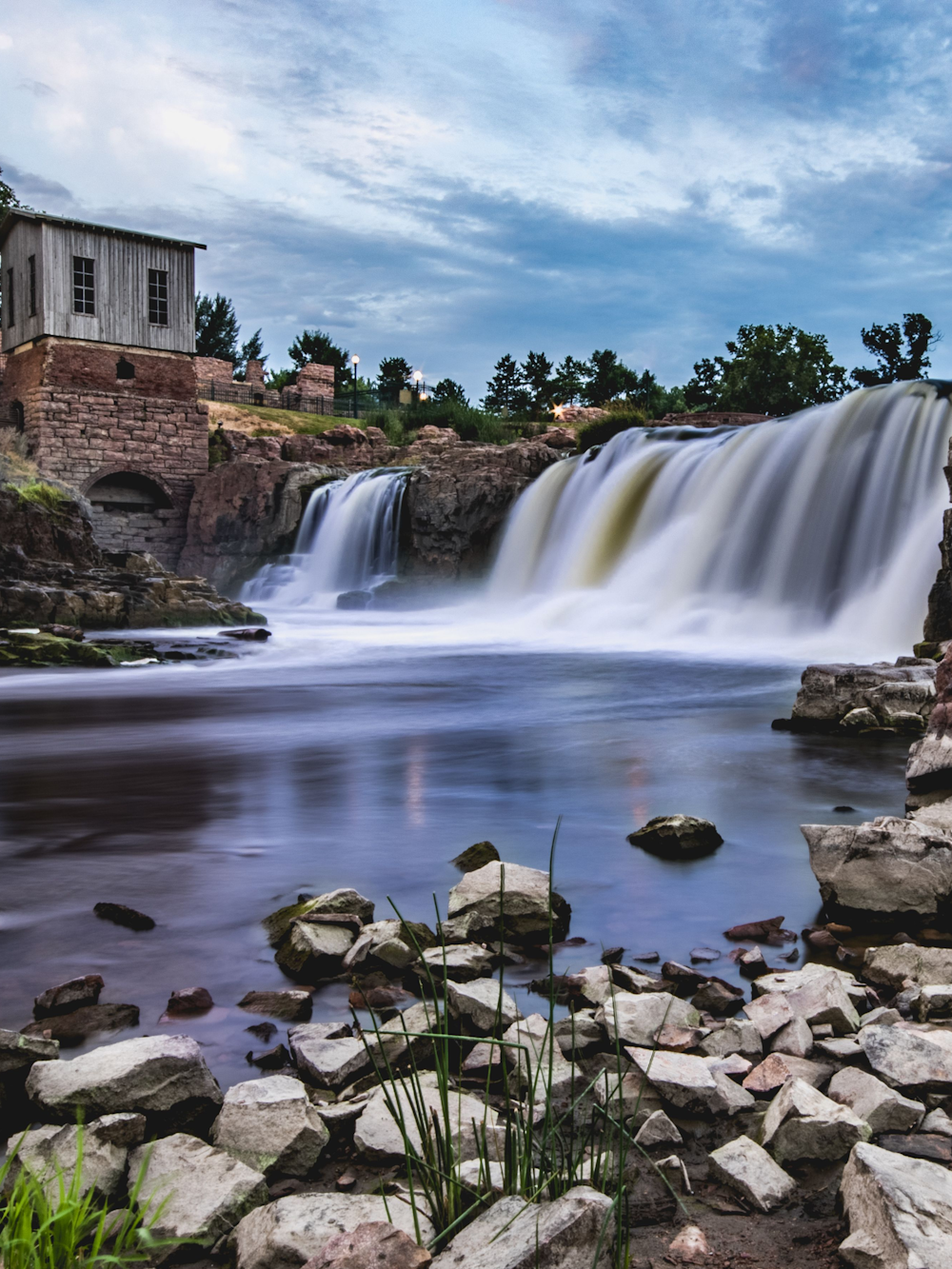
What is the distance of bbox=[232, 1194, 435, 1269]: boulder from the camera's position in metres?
1.74

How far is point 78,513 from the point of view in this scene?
1938 centimetres

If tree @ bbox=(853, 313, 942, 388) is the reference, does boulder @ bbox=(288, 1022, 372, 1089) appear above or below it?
below

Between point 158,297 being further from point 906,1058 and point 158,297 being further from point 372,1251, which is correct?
point 372,1251

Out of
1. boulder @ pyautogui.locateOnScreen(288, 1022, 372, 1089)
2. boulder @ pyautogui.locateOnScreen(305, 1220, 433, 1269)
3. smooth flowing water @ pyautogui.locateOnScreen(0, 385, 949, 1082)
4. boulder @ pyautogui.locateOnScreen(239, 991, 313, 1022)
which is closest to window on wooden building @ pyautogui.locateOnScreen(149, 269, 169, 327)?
smooth flowing water @ pyautogui.locateOnScreen(0, 385, 949, 1082)

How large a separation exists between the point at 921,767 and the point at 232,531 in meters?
27.0

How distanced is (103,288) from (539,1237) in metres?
33.3

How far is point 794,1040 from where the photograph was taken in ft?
8.39

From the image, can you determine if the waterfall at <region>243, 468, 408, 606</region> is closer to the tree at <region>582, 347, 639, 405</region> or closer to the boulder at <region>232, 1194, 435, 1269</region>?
the boulder at <region>232, 1194, 435, 1269</region>

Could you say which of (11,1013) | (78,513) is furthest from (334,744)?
(78,513)

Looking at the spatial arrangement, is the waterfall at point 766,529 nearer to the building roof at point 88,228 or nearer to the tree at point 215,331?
the building roof at point 88,228

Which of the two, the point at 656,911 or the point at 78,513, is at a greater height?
the point at 78,513

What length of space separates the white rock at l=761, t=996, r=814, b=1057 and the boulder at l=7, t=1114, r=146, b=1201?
152 cm

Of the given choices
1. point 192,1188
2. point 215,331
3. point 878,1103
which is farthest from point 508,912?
point 215,331

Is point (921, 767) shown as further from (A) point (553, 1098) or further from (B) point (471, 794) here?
(A) point (553, 1098)
